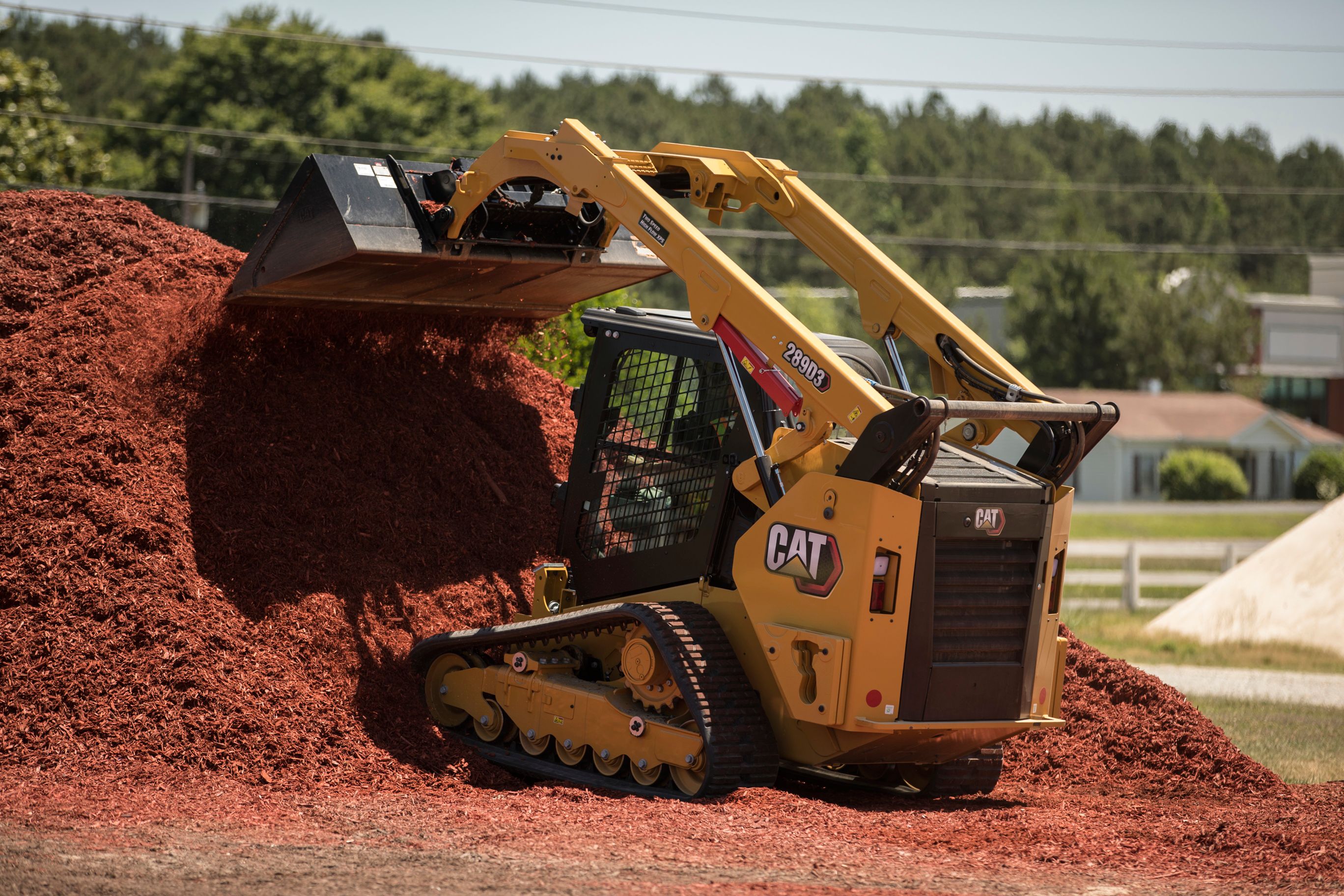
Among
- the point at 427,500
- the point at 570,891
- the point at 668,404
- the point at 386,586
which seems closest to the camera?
the point at 570,891

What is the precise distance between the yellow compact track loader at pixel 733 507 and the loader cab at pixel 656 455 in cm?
2

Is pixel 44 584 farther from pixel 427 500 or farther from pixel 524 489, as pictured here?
pixel 524 489

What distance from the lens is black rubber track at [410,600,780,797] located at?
279 inches

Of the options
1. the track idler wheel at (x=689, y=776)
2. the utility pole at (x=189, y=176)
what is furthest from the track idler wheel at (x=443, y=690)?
the utility pole at (x=189, y=176)

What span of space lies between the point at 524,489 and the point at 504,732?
236 centimetres

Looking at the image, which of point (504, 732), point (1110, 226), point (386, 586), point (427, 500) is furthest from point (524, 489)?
point (1110, 226)

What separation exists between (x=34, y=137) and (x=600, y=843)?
3505cm

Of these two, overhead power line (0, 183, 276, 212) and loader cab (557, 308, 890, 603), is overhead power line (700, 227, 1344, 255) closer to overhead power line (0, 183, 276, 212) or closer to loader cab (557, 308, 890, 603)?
overhead power line (0, 183, 276, 212)

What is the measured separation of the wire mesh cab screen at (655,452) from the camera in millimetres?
8094

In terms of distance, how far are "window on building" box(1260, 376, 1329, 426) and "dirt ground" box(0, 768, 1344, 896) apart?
69.0m

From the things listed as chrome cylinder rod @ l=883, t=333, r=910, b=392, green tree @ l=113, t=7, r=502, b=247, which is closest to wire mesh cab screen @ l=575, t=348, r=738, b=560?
chrome cylinder rod @ l=883, t=333, r=910, b=392

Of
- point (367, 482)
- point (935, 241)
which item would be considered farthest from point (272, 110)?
point (367, 482)

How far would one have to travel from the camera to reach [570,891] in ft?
18.2

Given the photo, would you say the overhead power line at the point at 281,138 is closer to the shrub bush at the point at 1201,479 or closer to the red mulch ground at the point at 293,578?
the shrub bush at the point at 1201,479
